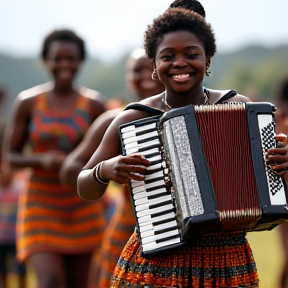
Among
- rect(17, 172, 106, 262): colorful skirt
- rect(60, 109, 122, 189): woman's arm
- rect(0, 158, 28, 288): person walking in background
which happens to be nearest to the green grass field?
rect(0, 158, 28, 288): person walking in background

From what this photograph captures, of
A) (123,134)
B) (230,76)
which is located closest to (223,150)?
(123,134)

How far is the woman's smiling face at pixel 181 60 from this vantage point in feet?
17.7

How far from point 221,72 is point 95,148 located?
3189 inches

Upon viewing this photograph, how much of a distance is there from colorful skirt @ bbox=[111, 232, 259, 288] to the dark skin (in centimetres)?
47

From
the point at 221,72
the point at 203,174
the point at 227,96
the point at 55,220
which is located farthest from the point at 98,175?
the point at 221,72

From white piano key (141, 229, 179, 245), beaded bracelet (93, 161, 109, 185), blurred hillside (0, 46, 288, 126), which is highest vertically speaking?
blurred hillside (0, 46, 288, 126)

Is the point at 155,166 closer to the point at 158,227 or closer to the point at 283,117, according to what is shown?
the point at 158,227

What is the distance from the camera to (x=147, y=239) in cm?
524

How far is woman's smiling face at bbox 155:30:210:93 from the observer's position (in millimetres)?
5395

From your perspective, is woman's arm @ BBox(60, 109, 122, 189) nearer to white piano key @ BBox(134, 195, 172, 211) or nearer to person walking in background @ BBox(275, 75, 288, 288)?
white piano key @ BBox(134, 195, 172, 211)

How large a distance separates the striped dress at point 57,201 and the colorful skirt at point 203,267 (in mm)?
2808

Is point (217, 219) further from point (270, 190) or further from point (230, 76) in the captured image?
point (230, 76)

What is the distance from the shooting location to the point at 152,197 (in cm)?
523

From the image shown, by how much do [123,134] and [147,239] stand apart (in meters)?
0.56
